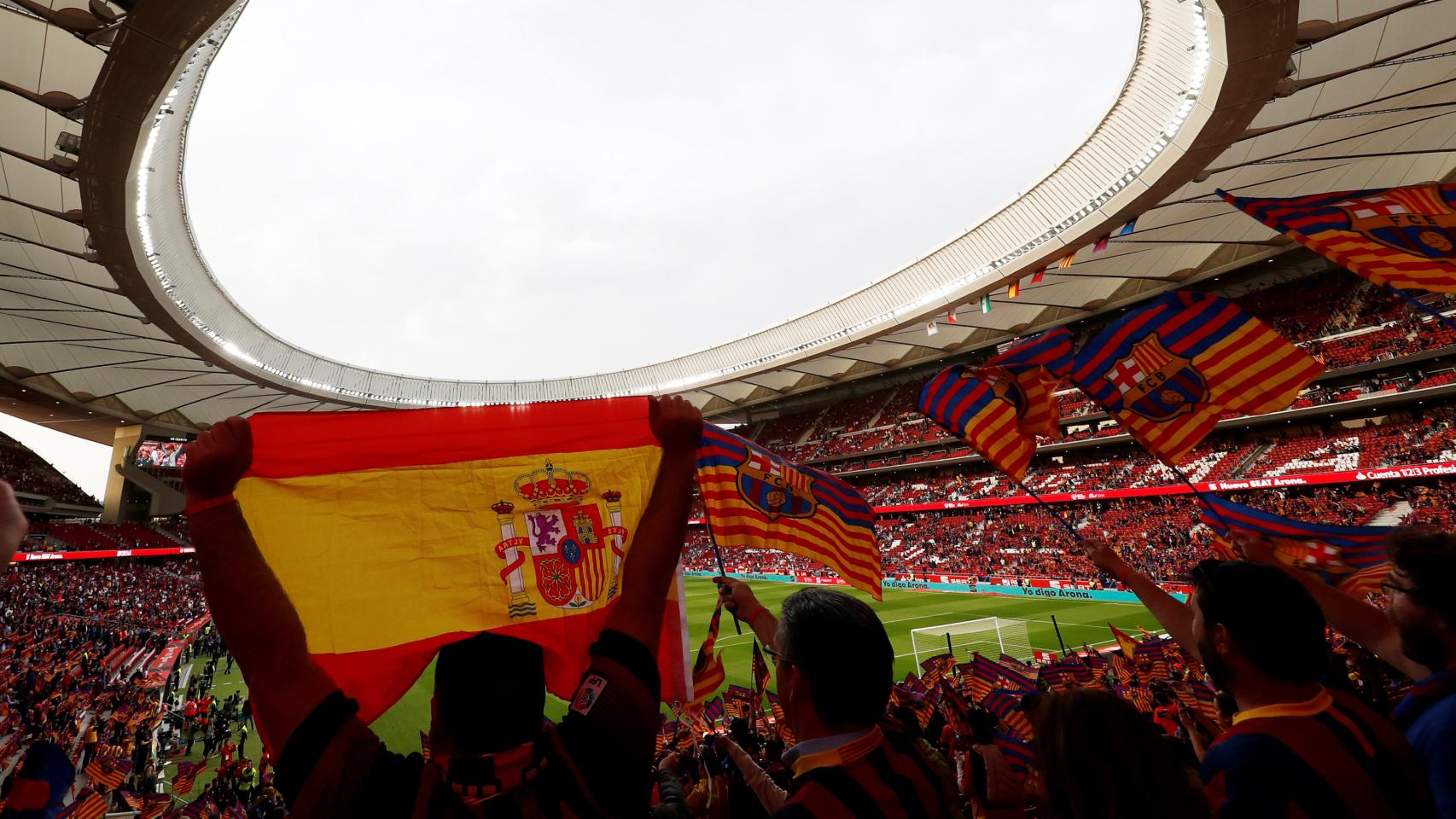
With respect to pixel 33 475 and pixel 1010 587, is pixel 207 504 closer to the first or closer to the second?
pixel 1010 587

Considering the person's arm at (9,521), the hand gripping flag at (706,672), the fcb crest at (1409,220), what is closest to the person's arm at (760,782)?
the person's arm at (9,521)

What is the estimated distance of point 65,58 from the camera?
1395 cm

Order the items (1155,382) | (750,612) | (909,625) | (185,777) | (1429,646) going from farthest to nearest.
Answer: (909,625) → (185,777) → (1155,382) → (750,612) → (1429,646)

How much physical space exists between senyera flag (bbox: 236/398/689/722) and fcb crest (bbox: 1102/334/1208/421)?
5730 mm

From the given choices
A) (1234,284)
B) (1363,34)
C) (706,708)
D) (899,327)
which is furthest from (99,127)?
(1234,284)

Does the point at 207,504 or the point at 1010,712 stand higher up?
the point at 207,504

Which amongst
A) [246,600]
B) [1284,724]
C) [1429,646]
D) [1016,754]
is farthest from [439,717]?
[1016,754]

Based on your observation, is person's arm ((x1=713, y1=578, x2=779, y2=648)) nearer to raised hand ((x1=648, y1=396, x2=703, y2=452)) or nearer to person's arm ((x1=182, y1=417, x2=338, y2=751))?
raised hand ((x1=648, y1=396, x2=703, y2=452))

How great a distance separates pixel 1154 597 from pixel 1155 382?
Answer: 4.33 metres

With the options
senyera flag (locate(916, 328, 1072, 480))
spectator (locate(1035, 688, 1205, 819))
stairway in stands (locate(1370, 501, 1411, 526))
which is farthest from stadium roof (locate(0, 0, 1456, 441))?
spectator (locate(1035, 688, 1205, 819))

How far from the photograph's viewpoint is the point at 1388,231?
567cm

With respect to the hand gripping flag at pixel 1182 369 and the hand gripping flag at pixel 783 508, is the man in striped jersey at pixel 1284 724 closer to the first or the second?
the hand gripping flag at pixel 783 508

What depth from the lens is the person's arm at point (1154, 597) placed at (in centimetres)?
343

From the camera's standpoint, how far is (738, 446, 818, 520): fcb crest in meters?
Result: 6.55
